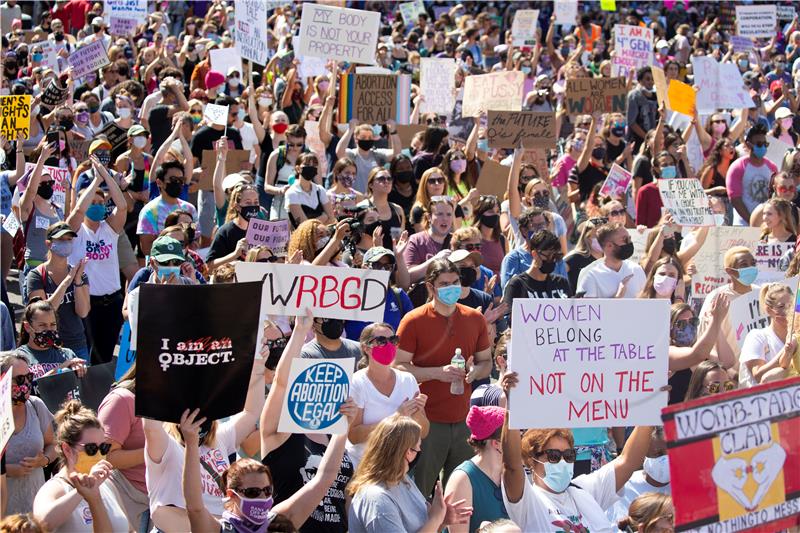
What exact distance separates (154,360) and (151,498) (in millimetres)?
637

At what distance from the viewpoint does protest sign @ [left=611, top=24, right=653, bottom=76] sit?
56.0 feet

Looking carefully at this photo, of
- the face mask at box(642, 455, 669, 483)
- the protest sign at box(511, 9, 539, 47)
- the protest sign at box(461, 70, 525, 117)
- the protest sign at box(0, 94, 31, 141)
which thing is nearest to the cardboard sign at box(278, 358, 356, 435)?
the face mask at box(642, 455, 669, 483)

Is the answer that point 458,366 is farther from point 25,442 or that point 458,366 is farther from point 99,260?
point 99,260

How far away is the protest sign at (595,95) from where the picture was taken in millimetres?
14758

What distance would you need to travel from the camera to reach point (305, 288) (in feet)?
22.1

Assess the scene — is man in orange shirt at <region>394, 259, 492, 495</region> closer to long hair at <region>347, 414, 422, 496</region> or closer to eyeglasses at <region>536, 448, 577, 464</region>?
eyeglasses at <region>536, 448, 577, 464</region>

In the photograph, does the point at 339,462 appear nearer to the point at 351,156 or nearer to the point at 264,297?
the point at 264,297

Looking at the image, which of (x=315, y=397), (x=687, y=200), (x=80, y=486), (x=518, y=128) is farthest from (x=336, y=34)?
(x=80, y=486)

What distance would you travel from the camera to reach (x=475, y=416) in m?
5.89

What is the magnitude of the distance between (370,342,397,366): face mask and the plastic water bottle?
2.09ft

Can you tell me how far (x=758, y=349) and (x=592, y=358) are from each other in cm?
178

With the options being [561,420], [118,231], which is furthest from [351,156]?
[561,420]

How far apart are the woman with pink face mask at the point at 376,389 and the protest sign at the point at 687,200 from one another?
4656 mm

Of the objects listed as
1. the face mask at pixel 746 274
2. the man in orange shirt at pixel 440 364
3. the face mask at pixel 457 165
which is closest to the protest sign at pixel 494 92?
the face mask at pixel 457 165
